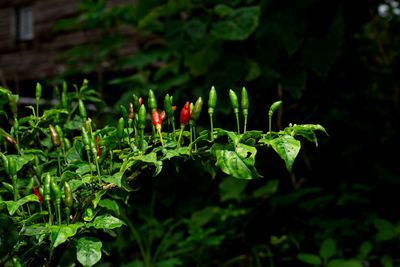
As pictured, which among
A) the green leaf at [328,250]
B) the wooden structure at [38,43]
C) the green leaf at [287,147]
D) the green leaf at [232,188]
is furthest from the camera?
the wooden structure at [38,43]

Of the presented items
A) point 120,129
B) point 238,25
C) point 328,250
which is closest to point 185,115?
point 120,129

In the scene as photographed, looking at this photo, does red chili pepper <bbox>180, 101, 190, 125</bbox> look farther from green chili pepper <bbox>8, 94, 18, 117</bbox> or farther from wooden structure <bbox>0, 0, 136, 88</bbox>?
wooden structure <bbox>0, 0, 136, 88</bbox>

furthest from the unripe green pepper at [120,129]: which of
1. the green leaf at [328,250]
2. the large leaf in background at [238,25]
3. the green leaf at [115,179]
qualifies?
the green leaf at [328,250]

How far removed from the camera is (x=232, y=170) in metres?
1.27

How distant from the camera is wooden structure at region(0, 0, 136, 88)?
1163 centimetres

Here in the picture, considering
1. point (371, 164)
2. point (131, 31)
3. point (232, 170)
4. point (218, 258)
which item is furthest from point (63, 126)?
point (131, 31)

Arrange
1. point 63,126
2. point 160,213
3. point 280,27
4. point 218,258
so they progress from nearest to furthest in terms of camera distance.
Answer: point 63,126 → point 280,27 → point 218,258 → point 160,213

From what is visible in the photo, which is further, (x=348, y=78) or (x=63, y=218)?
(x=348, y=78)

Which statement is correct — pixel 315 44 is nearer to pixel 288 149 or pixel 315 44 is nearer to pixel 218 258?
pixel 218 258

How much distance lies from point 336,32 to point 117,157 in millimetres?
2049

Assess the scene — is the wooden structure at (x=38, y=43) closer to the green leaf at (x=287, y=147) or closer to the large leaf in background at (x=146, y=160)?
the large leaf in background at (x=146, y=160)

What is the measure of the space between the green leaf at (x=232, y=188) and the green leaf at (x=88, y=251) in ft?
7.56

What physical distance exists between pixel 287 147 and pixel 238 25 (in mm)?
2127

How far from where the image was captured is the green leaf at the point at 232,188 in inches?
144
